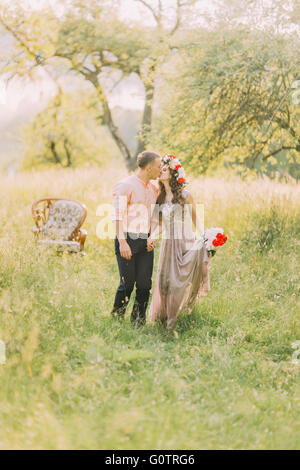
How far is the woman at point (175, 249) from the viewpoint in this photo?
4.22 metres

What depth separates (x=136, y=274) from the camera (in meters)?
4.25

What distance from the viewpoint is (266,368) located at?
359cm

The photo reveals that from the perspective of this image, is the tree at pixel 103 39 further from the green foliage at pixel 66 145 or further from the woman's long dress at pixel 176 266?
the woman's long dress at pixel 176 266

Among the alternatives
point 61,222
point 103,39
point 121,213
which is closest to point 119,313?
point 121,213

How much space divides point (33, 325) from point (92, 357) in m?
0.64

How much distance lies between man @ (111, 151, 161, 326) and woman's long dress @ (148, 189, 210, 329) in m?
0.14

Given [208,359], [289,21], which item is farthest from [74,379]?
[289,21]

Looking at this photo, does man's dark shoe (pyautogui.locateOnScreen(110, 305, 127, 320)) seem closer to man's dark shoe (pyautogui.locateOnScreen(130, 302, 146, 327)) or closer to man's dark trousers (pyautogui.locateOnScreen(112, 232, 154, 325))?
man's dark trousers (pyautogui.locateOnScreen(112, 232, 154, 325))

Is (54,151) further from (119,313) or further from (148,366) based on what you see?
(148,366)

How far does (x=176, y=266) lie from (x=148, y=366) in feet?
3.74

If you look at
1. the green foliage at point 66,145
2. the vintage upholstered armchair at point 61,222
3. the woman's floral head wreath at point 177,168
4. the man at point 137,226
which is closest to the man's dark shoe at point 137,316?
the man at point 137,226

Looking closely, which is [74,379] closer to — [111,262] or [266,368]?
[266,368]

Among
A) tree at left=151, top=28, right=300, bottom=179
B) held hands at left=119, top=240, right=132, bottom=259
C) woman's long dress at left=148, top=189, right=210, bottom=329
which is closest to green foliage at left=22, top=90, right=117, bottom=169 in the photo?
tree at left=151, top=28, right=300, bottom=179

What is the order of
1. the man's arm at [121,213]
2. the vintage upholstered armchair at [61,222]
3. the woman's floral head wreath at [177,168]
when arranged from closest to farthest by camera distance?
the man's arm at [121,213] → the woman's floral head wreath at [177,168] → the vintage upholstered armchair at [61,222]
